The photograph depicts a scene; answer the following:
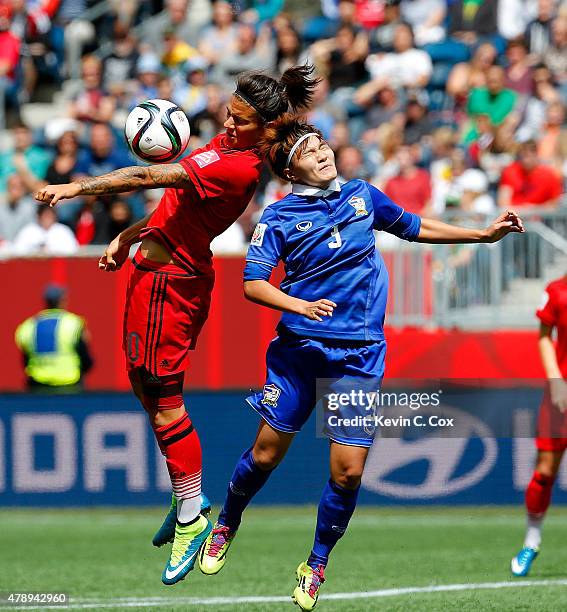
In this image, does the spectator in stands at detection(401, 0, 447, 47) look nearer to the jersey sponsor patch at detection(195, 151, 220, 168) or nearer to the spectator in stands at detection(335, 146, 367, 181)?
the spectator in stands at detection(335, 146, 367, 181)

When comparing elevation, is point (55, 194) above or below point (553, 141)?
above

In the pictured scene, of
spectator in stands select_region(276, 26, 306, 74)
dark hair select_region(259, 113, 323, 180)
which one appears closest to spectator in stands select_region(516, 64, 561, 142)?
spectator in stands select_region(276, 26, 306, 74)

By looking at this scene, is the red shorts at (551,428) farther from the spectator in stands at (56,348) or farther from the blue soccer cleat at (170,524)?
the spectator in stands at (56,348)

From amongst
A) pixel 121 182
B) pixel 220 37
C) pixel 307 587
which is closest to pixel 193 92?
pixel 220 37

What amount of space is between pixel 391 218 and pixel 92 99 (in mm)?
10906

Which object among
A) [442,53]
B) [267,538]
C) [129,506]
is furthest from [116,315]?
[442,53]

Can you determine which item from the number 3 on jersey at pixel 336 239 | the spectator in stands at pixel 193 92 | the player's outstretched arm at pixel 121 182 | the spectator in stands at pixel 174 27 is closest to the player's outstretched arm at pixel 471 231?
the number 3 on jersey at pixel 336 239

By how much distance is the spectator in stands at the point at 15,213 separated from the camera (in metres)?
15.8

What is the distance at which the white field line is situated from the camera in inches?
334

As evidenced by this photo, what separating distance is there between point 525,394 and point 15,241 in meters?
5.95

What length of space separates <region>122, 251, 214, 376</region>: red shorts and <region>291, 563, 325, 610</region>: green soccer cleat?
130 cm

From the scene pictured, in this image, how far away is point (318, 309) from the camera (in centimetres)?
677

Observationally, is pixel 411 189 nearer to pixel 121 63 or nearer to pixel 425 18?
pixel 425 18

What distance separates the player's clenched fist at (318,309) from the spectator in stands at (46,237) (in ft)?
28.1
